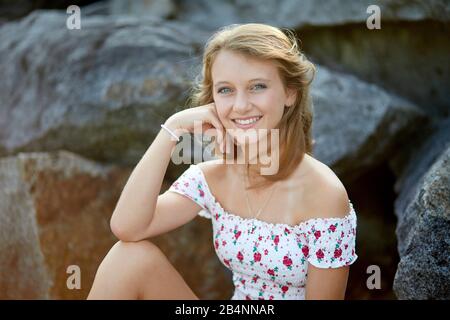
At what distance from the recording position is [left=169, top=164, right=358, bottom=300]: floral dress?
2.19 meters

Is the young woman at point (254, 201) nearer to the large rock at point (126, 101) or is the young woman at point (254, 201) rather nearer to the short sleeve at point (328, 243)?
the short sleeve at point (328, 243)

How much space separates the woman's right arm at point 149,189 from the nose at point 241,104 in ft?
0.47

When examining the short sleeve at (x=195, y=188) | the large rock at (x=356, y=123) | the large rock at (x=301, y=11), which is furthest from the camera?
the large rock at (x=301, y=11)

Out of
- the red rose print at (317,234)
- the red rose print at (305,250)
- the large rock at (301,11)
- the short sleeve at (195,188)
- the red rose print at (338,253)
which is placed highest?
the large rock at (301,11)

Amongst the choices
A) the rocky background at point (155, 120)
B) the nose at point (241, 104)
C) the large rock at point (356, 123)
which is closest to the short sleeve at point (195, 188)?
the nose at point (241, 104)

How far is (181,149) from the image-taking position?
3389 millimetres

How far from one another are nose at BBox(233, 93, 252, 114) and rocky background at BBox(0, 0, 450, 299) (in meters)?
0.83

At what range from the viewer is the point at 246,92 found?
89.4 inches

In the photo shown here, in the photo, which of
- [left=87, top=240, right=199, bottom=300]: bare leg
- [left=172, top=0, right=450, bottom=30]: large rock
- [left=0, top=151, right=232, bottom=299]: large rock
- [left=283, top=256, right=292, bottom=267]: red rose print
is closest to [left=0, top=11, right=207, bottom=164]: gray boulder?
[left=0, top=151, right=232, bottom=299]: large rock

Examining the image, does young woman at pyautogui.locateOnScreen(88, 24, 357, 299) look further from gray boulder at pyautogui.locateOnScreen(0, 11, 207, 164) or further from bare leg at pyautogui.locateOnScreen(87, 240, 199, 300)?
gray boulder at pyautogui.locateOnScreen(0, 11, 207, 164)

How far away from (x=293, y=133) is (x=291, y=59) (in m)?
0.26

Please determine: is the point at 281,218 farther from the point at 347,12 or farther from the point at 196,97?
the point at 347,12

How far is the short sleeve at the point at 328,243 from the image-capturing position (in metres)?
2.18
